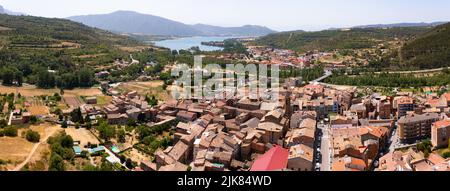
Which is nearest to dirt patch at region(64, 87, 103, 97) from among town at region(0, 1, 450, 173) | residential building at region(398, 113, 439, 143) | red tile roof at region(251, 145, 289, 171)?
town at region(0, 1, 450, 173)

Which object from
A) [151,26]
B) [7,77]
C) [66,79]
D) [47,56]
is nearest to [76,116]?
[66,79]

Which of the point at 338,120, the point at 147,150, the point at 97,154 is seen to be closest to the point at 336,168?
the point at 338,120

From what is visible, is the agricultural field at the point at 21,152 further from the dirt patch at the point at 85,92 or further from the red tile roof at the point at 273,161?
the dirt patch at the point at 85,92

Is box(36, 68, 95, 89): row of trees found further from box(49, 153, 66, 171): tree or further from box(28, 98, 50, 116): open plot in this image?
box(49, 153, 66, 171): tree

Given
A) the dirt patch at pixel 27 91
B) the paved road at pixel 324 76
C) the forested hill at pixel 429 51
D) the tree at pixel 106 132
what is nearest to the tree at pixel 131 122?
the tree at pixel 106 132

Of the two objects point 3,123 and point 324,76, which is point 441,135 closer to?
point 3,123
